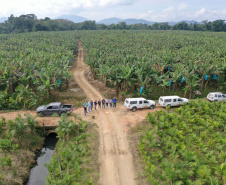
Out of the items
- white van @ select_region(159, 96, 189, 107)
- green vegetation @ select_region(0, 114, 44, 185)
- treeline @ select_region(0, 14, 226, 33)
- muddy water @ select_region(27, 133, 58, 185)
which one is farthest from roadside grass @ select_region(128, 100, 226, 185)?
treeline @ select_region(0, 14, 226, 33)

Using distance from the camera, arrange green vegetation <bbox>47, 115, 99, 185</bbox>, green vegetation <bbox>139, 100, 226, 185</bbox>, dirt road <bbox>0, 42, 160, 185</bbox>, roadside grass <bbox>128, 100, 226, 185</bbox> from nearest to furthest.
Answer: green vegetation <bbox>139, 100, 226, 185</bbox>, roadside grass <bbox>128, 100, 226, 185</bbox>, green vegetation <bbox>47, 115, 99, 185</bbox>, dirt road <bbox>0, 42, 160, 185</bbox>

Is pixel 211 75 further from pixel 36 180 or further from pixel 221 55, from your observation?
pixel 36 180

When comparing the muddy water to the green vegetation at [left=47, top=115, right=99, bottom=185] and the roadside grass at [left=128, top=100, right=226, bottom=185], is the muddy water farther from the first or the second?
the roadside grass at [left=128, top=100, right=226, bottom=185]

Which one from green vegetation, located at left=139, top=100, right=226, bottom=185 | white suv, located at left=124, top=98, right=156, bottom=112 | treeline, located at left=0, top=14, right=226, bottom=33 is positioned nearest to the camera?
→ green vegetation, located at left=139, top=100, right=226, bottom=185

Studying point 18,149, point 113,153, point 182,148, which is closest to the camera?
point 182,148

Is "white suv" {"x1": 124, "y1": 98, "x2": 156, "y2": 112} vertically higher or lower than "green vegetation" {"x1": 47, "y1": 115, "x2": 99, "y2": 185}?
higher

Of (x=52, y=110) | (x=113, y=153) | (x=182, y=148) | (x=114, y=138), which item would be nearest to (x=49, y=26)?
(x=52, y=110)

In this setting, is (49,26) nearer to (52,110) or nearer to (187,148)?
(52,110)
